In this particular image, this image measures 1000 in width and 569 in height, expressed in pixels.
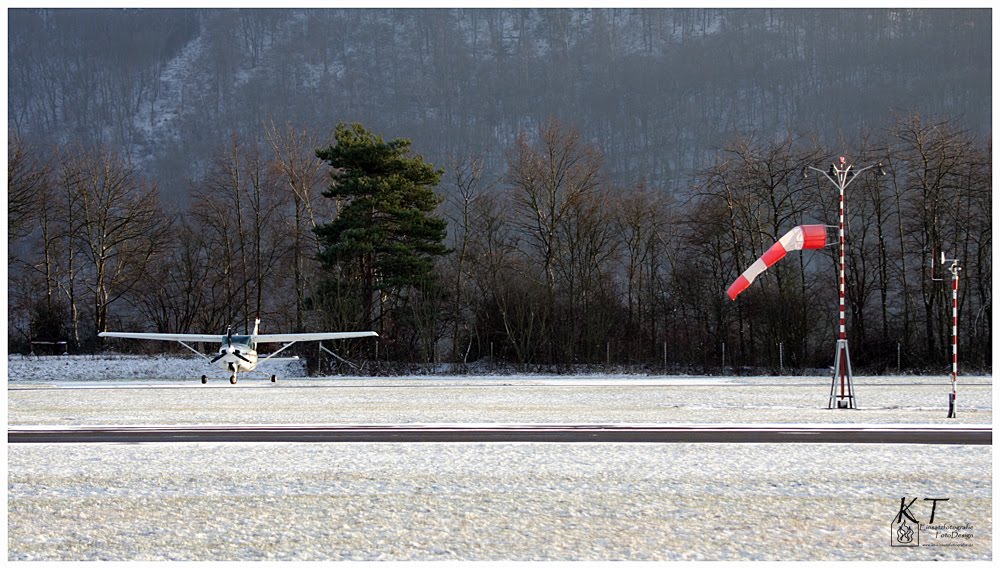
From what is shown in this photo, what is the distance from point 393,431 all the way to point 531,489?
622 centimetres

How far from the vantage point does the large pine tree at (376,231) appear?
4434 centimetres

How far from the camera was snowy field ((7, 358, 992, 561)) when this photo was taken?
7414 millimetres

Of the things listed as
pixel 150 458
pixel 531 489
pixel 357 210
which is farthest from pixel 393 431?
pixel 357 210

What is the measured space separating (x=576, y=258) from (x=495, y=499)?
41340 millimetres

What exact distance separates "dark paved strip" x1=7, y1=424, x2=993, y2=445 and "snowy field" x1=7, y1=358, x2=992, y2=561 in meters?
0.76

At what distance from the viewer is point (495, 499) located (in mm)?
9219

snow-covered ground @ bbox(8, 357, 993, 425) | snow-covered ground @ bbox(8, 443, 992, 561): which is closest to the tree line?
snow-covered ground @ bbox(8, 357, 993, 425)

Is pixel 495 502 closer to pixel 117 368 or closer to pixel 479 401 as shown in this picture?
pixel 479 401

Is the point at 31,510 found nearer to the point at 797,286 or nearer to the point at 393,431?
the point at 393,431

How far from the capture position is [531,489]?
32.0 feet

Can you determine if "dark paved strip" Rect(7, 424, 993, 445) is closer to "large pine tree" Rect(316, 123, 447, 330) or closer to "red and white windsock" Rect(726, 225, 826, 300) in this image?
"red and white windsock" Rect(726, 225, 826, 300)

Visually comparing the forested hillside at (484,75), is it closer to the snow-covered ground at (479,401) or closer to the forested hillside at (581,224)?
the forested hillside at (581,224)
